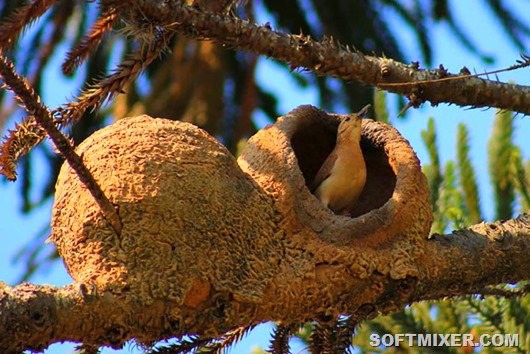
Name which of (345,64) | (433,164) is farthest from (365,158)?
(345,64)

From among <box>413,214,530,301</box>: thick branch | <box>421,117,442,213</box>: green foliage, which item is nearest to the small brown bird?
<box>413,214,530,301</box>: thick branch

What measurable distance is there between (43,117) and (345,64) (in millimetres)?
1683

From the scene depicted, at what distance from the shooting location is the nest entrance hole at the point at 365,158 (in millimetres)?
6621

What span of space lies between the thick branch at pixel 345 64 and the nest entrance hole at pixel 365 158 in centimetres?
141

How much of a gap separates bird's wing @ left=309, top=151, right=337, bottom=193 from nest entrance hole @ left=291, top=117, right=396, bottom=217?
242 millimetres

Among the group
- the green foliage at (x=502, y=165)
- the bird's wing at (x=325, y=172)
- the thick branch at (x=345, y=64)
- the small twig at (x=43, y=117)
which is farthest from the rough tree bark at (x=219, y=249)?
the green foliage at (x=502, y=165)

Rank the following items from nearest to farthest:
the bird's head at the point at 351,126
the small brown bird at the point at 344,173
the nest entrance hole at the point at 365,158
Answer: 1. the small brown bird at the point at 344,173
2. the bird's head at the point at 351,126
3. the nest entrance hole at the point at 365,158

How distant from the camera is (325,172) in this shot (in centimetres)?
643

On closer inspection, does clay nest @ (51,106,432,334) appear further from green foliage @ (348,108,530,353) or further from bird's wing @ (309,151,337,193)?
green foliage @ (348,108,530,353)

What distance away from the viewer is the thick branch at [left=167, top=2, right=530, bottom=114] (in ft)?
14.9

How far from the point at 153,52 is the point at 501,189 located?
13.5 ft

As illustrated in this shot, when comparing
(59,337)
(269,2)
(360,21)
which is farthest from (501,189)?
(59,337)

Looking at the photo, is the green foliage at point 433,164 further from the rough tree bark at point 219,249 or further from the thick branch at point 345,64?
the thick branch at point 345,64

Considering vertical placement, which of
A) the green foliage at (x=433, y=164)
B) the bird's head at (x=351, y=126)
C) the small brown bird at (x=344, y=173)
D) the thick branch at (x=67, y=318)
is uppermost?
the green foliage at (x=433, y=164)
